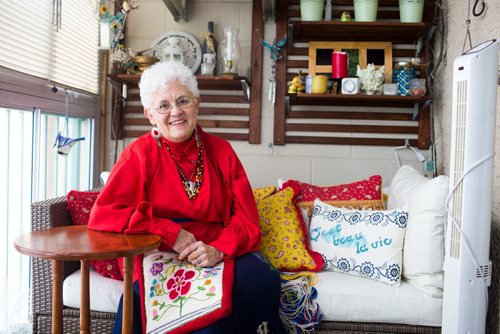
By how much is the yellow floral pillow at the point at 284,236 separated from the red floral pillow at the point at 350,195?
4.5 inches

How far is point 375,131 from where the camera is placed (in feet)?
9.36

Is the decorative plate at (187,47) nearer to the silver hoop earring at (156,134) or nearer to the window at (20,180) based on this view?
the window at (20,180)

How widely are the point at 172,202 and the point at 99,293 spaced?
49 cm

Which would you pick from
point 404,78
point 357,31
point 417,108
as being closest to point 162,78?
point 357,31

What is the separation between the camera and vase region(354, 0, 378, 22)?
261cm

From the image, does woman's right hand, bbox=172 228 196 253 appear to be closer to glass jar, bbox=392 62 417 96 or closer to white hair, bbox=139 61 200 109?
white hair, bbox=139 61 200 109

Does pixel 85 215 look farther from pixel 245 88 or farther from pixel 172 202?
pixel 245 88

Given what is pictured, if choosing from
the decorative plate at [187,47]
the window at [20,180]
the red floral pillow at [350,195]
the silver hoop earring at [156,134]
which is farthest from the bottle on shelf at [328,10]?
the window at [20,180]

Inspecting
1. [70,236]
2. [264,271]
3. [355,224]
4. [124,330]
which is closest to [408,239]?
[355,224]

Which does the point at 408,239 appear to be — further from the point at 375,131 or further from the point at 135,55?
the point at 135,55

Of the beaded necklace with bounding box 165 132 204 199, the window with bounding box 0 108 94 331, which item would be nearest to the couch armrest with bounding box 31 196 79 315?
the window with bounding box 0 108 94 331

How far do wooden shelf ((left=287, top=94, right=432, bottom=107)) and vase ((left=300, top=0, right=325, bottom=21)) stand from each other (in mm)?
432

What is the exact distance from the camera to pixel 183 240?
70.7 inches

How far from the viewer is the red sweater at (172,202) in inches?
68.9
